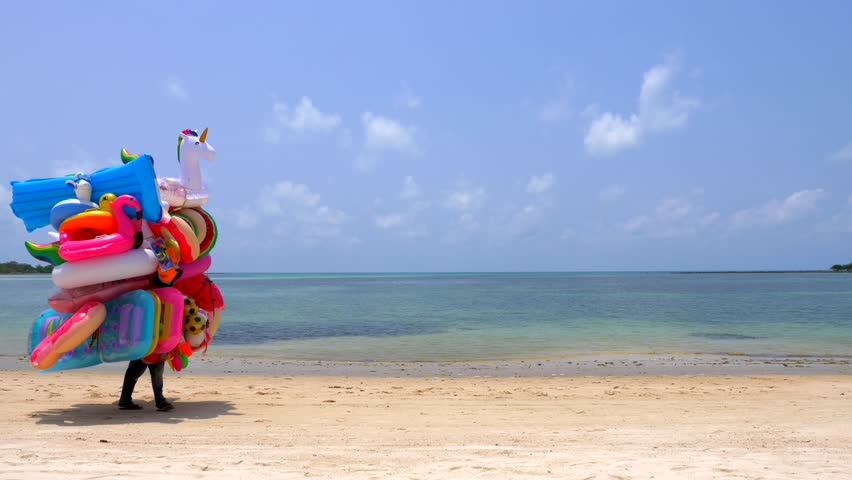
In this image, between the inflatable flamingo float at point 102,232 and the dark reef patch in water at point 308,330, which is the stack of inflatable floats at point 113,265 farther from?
the dark reef patch in water at point 308,330

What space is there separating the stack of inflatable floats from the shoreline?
17.1 ft

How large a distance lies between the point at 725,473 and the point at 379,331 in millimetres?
17745

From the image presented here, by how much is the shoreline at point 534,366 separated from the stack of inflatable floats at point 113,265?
5.21 meters

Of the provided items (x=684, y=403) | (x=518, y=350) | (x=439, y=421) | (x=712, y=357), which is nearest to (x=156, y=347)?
(x=439, y=421)

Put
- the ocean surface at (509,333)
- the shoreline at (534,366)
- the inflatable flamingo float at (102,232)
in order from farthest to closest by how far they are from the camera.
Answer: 1. the ocean surface at (509,333)
2. the shoreline at (534,366)
3. the inflatable flamingo float at (102,232)

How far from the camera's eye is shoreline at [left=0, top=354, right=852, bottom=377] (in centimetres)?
1286

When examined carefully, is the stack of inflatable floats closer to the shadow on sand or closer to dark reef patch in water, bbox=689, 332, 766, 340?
the shadow on sand

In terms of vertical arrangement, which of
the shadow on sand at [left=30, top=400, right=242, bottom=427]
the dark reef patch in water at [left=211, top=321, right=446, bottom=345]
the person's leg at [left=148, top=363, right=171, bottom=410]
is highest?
the person's leg at [left=148, top=363, right=171, bottom=410]

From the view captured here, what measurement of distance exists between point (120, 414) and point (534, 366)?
8485 mm

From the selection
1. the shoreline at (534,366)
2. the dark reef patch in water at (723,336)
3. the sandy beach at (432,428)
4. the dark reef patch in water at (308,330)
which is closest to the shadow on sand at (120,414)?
the sandy beach at (432,428)

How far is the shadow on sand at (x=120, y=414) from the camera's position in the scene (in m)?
7.57

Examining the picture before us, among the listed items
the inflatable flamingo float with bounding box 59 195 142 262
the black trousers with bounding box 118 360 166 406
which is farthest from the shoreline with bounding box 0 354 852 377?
the inflatable flamingo float with bounding box 59 195 142 262

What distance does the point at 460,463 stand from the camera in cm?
535

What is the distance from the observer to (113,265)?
23.8 ft
